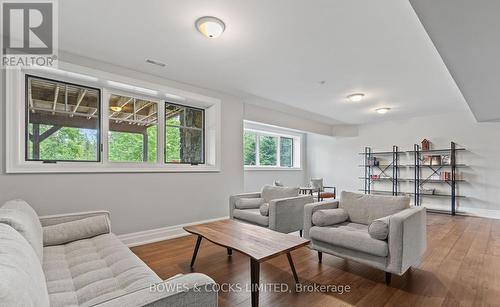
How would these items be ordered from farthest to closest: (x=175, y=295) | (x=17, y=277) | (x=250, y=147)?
(x=250, y=147) → (x=175, y=295) → (x=17, y=277)

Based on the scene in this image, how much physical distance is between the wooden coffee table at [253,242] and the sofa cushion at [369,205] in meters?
1.10

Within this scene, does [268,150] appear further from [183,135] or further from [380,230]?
[380,230]

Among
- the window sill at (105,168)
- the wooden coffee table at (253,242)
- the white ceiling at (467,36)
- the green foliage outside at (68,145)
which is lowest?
the wooden coffee table at (253,242)

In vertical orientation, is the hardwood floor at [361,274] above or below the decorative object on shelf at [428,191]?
below

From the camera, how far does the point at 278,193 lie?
3.87m

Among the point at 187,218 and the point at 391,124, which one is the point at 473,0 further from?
the point at 391,124

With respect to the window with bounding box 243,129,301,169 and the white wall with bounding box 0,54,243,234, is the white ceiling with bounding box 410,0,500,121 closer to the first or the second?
the white wall with bounding box 0,54,243,234

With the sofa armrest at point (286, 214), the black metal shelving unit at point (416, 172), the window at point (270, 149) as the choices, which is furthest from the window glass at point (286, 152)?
the sofa armrest at point (286, 214)

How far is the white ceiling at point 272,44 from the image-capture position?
6.76 feet

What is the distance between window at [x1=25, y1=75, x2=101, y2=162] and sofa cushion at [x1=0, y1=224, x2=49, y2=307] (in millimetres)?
2176

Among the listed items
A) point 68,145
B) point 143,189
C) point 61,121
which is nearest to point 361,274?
point 143,189

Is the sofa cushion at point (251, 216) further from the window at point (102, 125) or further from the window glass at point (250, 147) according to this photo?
the window glass at point (250, 147)

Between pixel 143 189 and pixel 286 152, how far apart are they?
17.5 feet

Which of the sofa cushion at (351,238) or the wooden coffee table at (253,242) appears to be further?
the sofa cushion at (351,238)
